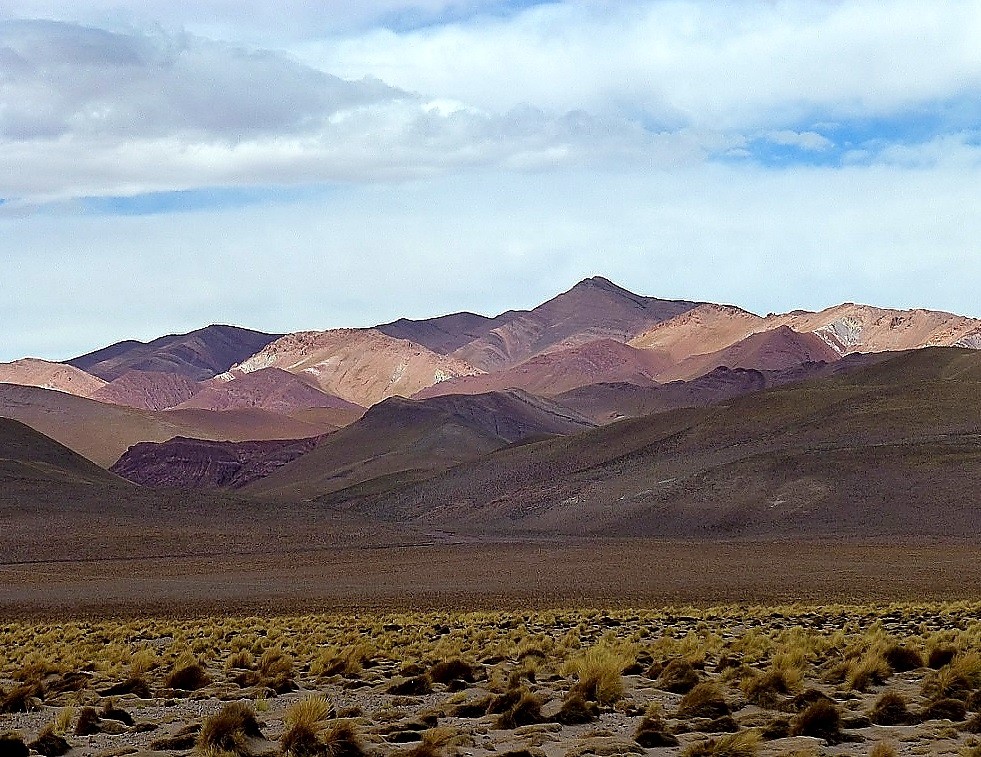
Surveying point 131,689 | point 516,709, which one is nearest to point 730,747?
point 516,709

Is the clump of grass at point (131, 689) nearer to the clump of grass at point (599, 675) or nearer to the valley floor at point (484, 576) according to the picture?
Answer: the clump of grass at point (599, 675)

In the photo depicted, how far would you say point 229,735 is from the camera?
10.9m

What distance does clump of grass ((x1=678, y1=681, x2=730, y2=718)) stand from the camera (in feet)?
40.7

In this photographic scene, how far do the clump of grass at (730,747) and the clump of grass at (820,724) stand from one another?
787 mm

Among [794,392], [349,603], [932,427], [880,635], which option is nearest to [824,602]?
[349,603]

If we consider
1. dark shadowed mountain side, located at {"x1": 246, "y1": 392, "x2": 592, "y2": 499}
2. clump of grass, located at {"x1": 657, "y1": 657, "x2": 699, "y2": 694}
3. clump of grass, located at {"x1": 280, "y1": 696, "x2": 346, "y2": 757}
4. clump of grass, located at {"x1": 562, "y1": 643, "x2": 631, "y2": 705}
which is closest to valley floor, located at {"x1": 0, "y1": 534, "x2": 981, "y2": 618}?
clump of grass, located at {"x1": 562, "y1": 643, "x2": 631, "y2": 705}

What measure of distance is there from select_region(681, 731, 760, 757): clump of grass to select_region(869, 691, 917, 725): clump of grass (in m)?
1.91

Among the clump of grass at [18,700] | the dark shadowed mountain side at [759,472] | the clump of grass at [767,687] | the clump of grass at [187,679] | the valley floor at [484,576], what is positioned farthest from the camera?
the dark shadowed mountain side at [759,472]

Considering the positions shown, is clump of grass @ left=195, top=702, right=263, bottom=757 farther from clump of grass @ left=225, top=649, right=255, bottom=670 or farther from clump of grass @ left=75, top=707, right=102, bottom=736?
clump of grass @ left=225, top=649, right=255, bottom=670

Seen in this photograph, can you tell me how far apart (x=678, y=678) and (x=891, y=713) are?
3.25 m

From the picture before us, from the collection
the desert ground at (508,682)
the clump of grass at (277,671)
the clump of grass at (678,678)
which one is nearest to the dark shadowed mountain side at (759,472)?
the desert ground at (508,682)

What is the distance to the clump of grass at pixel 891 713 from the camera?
1194cm

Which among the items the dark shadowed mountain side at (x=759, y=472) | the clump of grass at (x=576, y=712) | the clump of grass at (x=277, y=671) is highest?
the dark shadowed mountain side at (x=759, y=472)

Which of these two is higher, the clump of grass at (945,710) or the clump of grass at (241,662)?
the clump of grass at (945,710)
